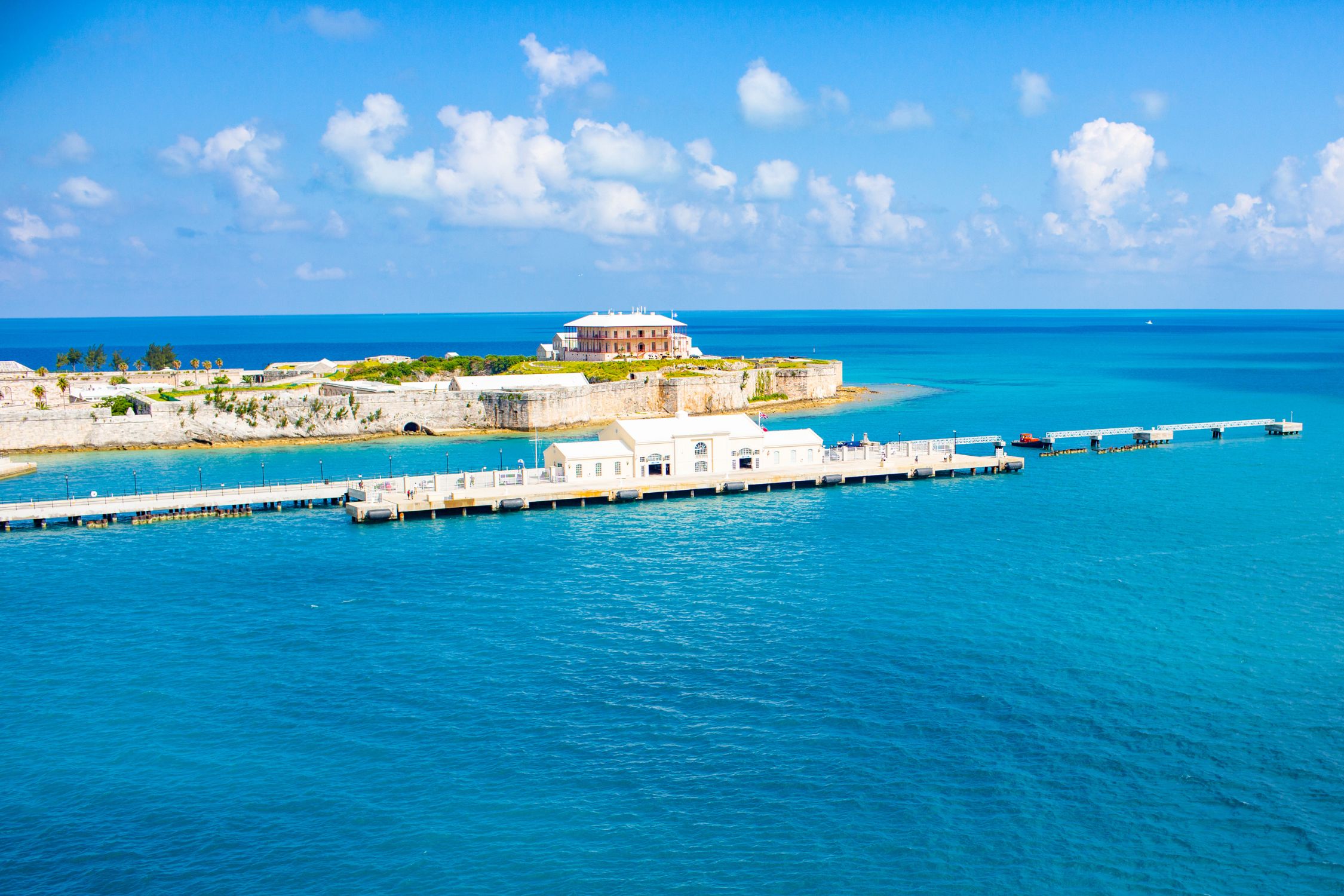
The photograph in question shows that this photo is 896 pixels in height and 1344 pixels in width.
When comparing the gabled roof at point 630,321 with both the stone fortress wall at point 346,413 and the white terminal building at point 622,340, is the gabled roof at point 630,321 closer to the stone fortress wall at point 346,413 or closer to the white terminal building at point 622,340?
the white terminal building at point 622,340

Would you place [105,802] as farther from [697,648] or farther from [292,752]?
[697,648]

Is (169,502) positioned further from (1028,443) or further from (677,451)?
(1028,443)

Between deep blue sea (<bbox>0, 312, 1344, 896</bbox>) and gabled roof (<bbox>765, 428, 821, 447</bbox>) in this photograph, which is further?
gabled roof (<bbox>765, 428, 821, 447</bbox>)

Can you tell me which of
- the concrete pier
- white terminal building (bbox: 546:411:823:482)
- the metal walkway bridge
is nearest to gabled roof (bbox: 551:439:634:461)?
white terminal building (bbox: 546:411:823:482)

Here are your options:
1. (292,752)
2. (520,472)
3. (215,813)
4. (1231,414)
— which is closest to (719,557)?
(520,472)

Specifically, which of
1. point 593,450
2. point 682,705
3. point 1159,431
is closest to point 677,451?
point 593,450

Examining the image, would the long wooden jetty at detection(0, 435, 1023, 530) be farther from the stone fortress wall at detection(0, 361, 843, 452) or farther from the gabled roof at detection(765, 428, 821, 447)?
the stone fortress wall at detection(0, 361, 843, 452)
